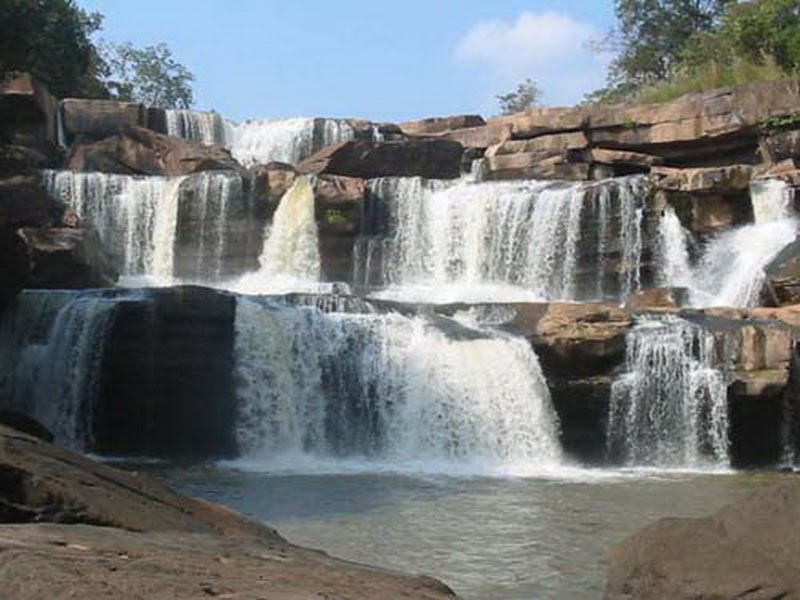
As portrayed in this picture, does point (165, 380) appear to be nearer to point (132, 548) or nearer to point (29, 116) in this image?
point (29, 116)

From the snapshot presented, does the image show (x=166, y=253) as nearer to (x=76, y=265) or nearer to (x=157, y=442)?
(x=76, y=265)

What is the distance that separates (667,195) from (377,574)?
2175cm

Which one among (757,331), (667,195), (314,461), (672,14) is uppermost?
(672,14)

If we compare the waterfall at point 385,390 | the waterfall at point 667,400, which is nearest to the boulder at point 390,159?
the waterfall at point 385,390

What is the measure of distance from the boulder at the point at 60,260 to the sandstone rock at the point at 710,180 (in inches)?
500

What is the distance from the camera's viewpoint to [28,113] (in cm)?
3112

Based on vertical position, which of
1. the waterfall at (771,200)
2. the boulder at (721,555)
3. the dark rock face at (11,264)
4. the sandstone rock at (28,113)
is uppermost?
the sandstone rock at (28,113)

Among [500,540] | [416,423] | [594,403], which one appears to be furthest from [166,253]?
[500,540]

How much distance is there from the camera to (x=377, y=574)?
6.17m

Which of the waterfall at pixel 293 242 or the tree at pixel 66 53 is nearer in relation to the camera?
the waterfall at pixel 293 242

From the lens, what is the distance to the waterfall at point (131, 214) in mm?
28703

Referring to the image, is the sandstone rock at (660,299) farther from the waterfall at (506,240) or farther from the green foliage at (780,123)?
the green foliage at (780,123)

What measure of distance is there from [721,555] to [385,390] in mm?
13054

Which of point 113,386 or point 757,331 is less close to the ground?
point 757,331
